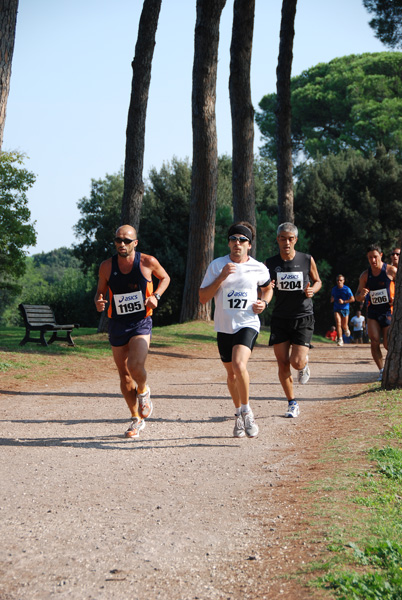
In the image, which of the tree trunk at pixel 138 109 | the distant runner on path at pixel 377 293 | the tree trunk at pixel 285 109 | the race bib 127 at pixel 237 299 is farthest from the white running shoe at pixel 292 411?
the tree trunk at pixel 285 109

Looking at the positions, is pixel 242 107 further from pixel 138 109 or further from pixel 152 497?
pixel 152 497

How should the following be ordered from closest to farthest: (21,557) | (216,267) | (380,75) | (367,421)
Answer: (21,557), (216,267), (367,421), (380,75)

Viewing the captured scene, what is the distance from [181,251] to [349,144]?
60.0 feet

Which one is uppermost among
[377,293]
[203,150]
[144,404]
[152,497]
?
[203,150]

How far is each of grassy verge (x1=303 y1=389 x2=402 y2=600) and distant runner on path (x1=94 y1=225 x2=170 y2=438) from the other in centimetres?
204

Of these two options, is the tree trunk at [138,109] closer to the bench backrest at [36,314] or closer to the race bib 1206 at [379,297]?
the bench backrest at [36,314]

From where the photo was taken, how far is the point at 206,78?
21.4m

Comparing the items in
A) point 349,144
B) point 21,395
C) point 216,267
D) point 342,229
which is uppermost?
point 349,144

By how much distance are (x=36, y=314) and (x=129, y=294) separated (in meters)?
11.3

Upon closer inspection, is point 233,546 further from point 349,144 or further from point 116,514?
point 349,144

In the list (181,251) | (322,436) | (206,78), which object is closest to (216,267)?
(322,436)

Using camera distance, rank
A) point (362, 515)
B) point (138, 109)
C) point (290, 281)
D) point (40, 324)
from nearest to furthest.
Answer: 1. point (362, 515)
2. point (290, 281)
3. point (40, 324)
4. point (138, 109)

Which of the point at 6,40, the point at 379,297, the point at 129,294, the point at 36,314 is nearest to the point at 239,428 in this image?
the point at 129,294

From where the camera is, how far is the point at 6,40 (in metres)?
10.8
